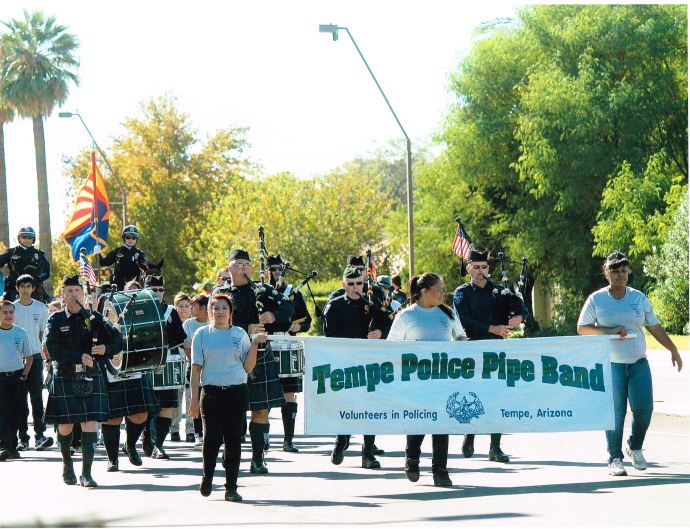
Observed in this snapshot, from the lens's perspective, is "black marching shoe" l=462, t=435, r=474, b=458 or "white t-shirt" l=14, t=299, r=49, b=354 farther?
"white t-shirt" l=14, t=299, r=49, b=354

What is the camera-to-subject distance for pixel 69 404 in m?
11.5

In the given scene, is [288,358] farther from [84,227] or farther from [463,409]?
[84,227]

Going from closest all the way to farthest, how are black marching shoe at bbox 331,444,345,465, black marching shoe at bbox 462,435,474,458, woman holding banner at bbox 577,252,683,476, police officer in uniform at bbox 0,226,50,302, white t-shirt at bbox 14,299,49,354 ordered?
woman holding banner at bbox 577,252,683,476, black marching shoe at bbox 331,444,345,465, black marching shoe at bbox 462,435,474,458, white t-shirt at bbox 14,299,49,354, police officer in uniform at bbox 0,226,50,302

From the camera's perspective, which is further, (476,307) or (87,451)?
(476,307)

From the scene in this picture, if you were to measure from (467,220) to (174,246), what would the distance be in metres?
22.3

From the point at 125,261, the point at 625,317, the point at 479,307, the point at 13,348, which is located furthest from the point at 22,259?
the point at 625,317

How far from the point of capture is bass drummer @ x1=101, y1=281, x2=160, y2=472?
12.8 metres

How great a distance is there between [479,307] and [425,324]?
5.65ft

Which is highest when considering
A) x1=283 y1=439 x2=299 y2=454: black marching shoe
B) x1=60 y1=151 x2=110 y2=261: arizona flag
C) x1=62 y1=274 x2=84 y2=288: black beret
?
x1=60 y1=151 x2=110 y2=261: arizona flag

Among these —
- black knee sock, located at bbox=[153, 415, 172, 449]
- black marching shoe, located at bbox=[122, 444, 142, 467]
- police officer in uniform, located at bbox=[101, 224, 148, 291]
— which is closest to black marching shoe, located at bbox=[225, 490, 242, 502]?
Answer: black marching shoe, located at bbox=[122, 444, 142, 467]

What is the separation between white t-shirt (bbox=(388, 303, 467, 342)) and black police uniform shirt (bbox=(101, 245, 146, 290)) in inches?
218

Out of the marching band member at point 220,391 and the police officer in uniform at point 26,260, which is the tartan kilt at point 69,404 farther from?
the police officer in uniform at point 26,260

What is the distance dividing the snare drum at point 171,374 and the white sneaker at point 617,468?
16.9ft

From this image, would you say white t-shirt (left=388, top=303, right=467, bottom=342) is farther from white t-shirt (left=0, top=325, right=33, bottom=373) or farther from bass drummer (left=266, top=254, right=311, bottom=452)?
white t-shirt (left=0, top=325, right=33, bottom=373)
